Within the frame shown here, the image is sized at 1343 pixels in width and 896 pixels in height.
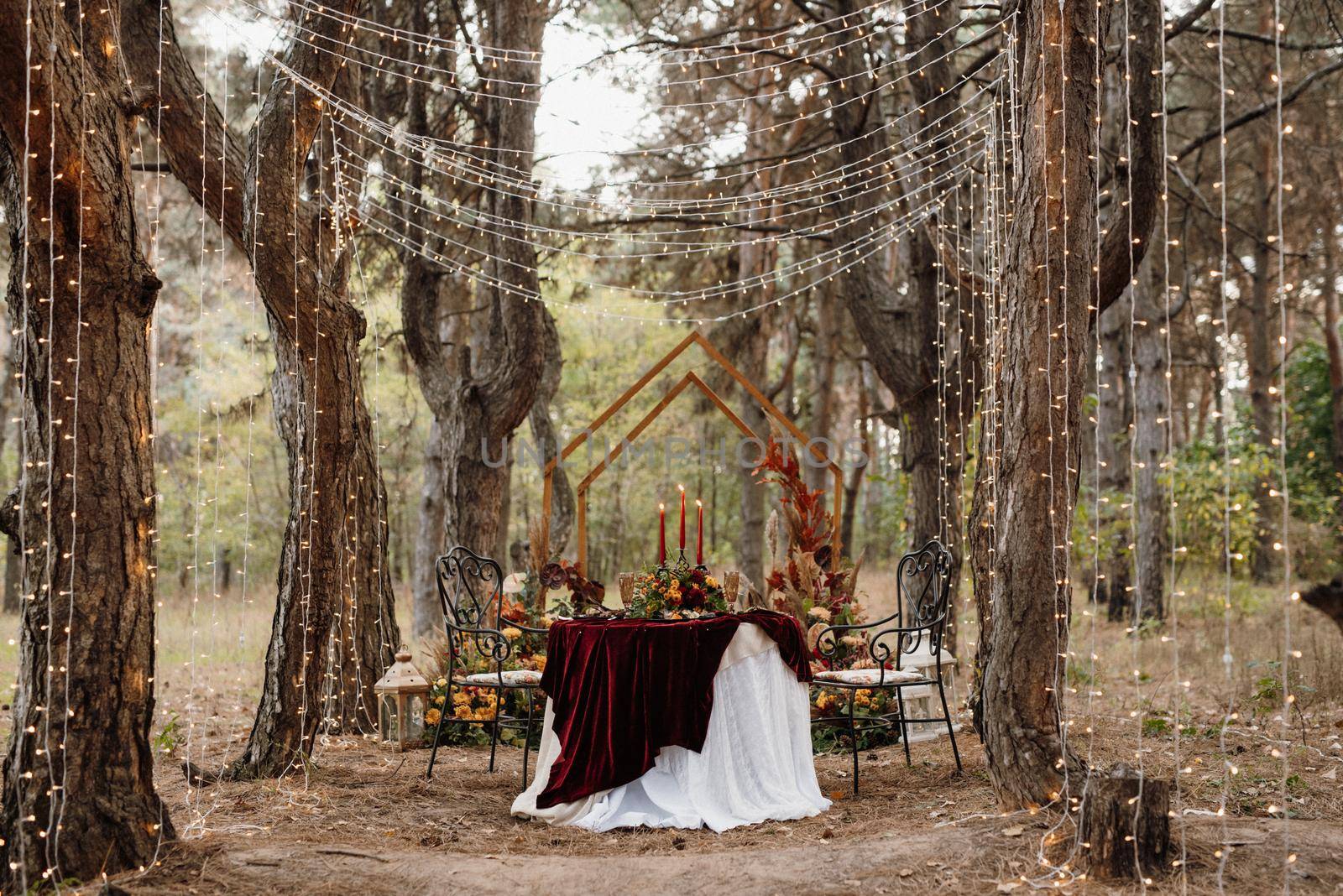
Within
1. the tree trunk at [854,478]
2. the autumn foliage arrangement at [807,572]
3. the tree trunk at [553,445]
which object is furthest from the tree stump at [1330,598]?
the tree trunk at [854,478]

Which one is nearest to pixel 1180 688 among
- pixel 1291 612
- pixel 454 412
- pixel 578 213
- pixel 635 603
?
pixel 1291 612

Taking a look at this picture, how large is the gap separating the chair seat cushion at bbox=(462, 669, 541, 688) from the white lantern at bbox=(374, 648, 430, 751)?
0.90m

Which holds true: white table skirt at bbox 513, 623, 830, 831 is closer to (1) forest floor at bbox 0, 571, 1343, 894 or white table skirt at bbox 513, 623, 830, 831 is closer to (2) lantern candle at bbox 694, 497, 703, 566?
(1) forest floor at bbox 0, 571, 1343, 894

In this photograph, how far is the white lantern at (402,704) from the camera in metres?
6.21

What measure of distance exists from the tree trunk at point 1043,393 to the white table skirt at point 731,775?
83 cm

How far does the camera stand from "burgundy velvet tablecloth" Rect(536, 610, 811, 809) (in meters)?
4.64

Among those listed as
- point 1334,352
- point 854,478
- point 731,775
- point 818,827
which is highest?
point 1334,352

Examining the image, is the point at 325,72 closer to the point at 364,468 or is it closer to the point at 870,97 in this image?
the point at 364,468

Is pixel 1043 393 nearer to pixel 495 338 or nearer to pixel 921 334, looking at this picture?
pixel 921 334

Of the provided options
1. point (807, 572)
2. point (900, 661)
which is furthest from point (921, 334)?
point (900, 661)

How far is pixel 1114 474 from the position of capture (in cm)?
1180

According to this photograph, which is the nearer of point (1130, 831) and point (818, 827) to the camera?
point (1130, 831)

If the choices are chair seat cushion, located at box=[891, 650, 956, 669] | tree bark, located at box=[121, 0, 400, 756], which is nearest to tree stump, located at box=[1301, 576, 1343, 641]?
chair seat cushion, located at box=[891, 650, 956, 669]

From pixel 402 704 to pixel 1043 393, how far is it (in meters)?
3.78
